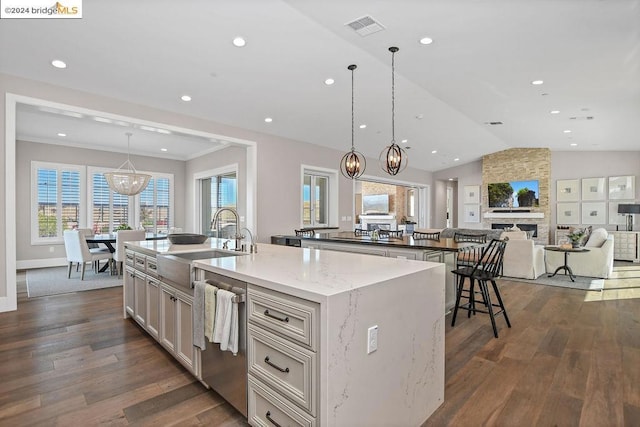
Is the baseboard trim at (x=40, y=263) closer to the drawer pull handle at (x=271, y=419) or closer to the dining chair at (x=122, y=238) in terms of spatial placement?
the dining chair at (x=122, y=238)

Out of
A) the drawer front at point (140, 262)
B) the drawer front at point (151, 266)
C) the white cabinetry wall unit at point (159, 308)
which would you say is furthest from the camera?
the drawer front at point (140, 262)

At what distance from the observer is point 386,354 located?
5.26 ft

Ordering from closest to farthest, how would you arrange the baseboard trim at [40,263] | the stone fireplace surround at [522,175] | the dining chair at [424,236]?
1. the dining chair at [424,236]
2. the baseboard trim at [40,263]
3. the stone fireplace surround at [522,175]

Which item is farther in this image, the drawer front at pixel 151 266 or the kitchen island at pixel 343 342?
the drawer front at pixel 151 266

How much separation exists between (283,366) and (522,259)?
237 inches

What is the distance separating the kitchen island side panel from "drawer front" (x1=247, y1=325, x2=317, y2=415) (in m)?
0.08

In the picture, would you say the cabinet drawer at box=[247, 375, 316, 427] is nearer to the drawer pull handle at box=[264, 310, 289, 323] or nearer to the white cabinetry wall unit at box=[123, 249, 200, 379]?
the drawer pull handle at box=[264, 310, 289, 323]

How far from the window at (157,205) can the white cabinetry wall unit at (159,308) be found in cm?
575

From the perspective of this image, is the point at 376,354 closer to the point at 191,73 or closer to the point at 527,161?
the point at 191,73

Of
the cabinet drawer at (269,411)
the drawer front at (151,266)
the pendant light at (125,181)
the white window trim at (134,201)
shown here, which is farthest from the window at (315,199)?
the cabinet drawer at (269,411)

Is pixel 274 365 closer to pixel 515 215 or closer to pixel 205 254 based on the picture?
pixel 205 254

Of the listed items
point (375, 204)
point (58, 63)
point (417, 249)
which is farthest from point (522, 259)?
point (375, 204)

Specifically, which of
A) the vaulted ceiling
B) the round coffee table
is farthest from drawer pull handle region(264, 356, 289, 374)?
the round coffee table

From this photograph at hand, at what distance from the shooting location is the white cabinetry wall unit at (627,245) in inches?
333
